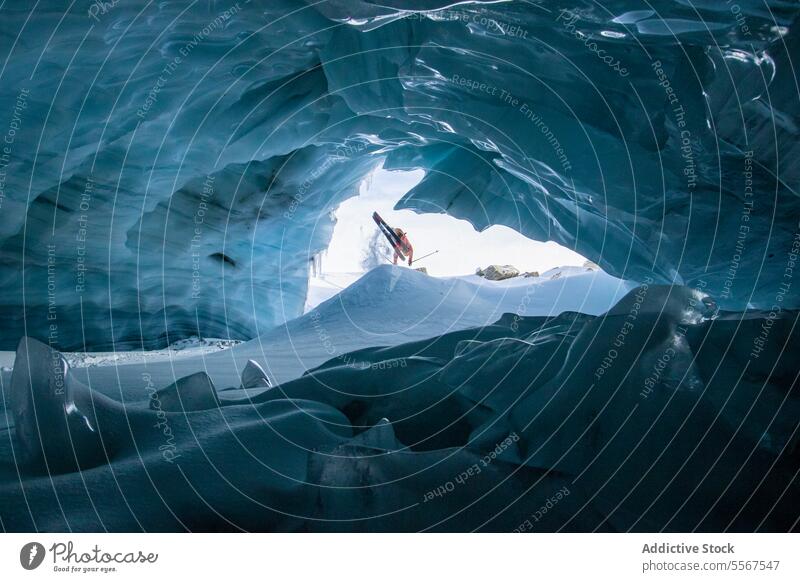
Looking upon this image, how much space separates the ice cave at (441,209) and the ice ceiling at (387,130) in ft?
0.11

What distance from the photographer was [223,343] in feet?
39.8

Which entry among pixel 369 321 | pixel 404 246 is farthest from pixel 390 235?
pixel 369 321

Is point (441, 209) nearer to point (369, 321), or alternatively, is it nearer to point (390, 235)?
point (369, 321)

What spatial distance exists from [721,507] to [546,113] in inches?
191

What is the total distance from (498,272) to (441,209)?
12.1 metres

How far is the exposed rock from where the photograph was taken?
72.2ft

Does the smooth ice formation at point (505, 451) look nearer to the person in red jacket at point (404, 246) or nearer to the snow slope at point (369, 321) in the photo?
the snow slope at point (369, 321)

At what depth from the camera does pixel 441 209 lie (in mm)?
10766

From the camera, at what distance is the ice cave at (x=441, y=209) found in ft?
11.0

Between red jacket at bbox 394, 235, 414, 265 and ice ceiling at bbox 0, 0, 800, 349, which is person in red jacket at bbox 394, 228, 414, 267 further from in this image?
ice ceiling at bbox 0, 0, 800, 349

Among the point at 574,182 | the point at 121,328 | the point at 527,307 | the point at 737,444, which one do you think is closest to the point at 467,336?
the point at 574,182

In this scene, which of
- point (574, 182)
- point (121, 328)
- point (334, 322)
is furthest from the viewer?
point (334, 322)

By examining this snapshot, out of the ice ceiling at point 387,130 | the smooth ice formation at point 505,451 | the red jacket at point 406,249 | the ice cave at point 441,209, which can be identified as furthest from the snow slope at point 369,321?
the red jacket at point 406,249

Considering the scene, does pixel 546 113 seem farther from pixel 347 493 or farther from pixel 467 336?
pixel 347 493
